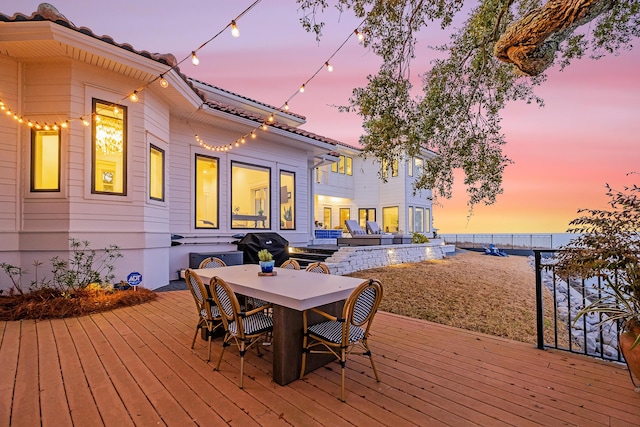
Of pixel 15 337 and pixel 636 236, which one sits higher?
pixel 636 236

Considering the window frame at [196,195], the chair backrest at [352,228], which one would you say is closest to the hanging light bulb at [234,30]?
the window frame at [196,195]

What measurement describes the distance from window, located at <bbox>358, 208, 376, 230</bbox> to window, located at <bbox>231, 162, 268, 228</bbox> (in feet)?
32.4

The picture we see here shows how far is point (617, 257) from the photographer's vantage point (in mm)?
2494

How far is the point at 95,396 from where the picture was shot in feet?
7.98

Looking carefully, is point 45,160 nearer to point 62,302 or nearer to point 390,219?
point 62,302

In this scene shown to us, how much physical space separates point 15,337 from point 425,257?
11.6 meters

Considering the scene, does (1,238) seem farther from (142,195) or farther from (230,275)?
(230,275)

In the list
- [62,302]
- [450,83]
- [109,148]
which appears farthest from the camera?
[109,148]

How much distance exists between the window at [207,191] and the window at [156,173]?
1.16 meters

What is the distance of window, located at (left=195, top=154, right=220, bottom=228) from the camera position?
323 inches

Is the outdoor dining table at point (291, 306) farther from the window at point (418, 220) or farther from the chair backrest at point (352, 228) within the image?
the window at point (418, 220)

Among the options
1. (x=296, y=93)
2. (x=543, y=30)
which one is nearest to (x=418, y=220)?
(x=296, y=93)

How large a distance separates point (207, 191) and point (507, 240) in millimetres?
22141

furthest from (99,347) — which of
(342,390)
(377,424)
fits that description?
(377,424)
